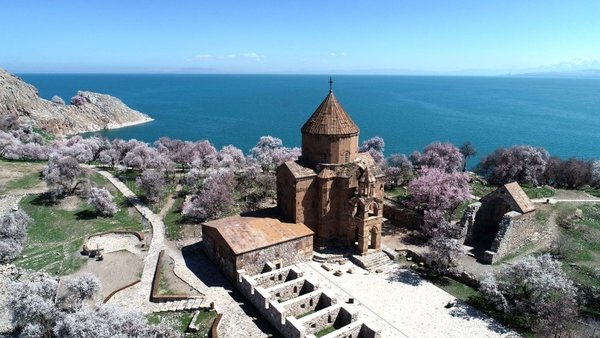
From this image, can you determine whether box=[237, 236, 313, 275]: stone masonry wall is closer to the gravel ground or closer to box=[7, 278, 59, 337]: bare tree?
the gravel ground

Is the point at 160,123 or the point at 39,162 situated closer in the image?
the point at 39,162

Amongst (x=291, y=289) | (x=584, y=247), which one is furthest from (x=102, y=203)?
(x=584, y=247)

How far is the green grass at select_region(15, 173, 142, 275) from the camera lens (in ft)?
101

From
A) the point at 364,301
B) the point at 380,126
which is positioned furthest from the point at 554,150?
the point at 364,301

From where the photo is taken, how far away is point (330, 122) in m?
31.0

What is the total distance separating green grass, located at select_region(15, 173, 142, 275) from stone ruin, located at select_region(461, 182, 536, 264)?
3047cm

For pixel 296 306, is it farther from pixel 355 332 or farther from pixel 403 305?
pixel 403 305

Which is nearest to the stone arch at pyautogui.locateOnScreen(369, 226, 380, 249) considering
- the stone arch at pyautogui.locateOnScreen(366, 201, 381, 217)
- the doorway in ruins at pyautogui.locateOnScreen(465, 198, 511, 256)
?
the stone arch at pyautogui.locateOnScreen(366, 201, 381, 217)

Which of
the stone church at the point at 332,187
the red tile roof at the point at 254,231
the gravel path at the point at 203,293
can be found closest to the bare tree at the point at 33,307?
the gravel path at the point at 203,293

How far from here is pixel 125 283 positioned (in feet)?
90.5

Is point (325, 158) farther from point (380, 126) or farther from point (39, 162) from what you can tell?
point (380, 126)

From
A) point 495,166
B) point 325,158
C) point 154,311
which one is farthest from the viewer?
point 495,166

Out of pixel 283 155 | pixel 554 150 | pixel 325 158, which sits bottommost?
pixel 554 150

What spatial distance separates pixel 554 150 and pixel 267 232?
9354 cm
